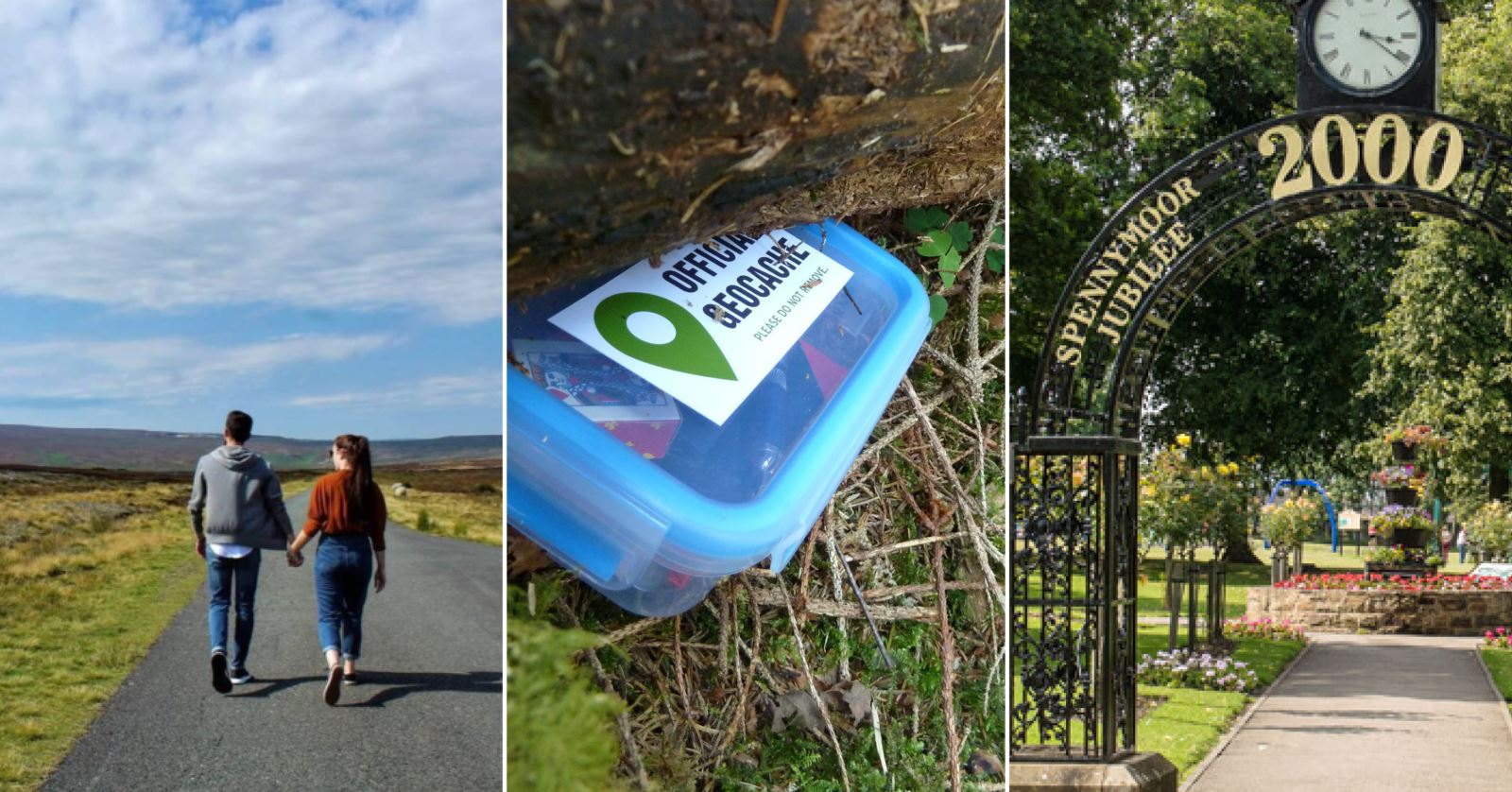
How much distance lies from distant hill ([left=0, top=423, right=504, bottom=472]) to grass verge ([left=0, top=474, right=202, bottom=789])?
0.04 metres

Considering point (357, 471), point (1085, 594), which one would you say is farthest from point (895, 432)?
point (1085, 594)

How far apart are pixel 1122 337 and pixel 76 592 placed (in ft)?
12.4

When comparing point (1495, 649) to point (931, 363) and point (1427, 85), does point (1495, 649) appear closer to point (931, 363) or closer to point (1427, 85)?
point (1427, 85)

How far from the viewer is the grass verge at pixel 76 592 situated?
2750 millimetres

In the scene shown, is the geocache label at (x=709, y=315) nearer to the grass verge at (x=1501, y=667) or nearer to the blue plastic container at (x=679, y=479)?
the blue plastic container at (x=679, y=479)

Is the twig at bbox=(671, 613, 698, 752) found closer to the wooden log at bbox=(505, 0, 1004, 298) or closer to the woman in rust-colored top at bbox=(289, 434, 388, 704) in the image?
the wooden log at bbox=(505, 0, 1004, 298)

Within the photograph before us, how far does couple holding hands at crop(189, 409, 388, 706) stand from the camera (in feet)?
9.15

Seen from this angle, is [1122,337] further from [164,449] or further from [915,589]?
[164,449]

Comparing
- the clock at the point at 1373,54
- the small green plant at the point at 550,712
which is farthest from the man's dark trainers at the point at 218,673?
the clock at the point at 1373,54

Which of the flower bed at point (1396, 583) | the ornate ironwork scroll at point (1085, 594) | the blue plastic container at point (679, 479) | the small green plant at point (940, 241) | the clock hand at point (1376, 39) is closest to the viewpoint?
the blue plastic container at point (679, 479)

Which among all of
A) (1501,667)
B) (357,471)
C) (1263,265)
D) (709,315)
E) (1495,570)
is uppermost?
(1263,265)

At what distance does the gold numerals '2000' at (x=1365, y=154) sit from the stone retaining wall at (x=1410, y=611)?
1259cm

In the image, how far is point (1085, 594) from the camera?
17.4ft

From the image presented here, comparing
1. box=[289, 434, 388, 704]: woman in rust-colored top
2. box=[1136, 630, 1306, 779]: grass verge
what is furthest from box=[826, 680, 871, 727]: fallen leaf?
box=[1136, 630, 1306, 779]: grass verge
